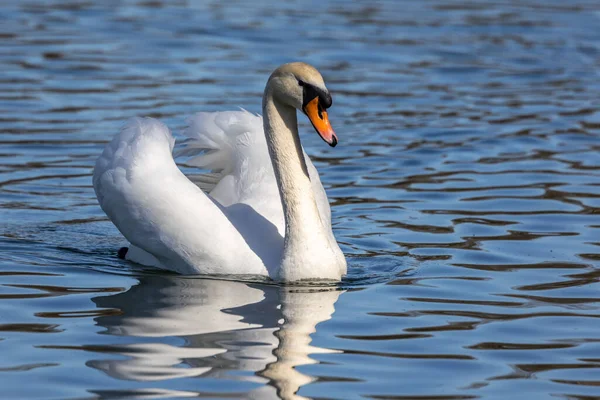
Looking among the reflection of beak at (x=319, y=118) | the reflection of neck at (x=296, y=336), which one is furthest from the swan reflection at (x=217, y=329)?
the reflection of beak at (x=319, y=118)

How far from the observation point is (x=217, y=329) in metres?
7.02

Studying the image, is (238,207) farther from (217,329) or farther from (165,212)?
(217,329)

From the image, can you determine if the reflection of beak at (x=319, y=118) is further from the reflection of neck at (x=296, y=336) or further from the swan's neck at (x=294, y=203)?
the reflection of neck at (x=296, y=336)

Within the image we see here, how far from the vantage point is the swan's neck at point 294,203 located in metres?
8.19

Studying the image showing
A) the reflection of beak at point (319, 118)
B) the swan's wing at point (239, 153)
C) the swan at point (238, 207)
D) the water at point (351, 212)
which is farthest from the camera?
the swan's wing at point (239, 153)

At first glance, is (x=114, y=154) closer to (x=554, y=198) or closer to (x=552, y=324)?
(x=552, y=324)

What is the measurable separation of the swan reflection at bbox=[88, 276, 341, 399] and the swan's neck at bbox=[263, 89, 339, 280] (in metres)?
0.18

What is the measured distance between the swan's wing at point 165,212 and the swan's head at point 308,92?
919 mm

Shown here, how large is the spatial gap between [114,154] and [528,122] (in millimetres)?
6520

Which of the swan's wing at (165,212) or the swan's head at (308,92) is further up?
the swan's head at (308,92)

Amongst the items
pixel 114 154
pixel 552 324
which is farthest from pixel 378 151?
pixel 552 324

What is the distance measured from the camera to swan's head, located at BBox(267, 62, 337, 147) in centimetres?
789

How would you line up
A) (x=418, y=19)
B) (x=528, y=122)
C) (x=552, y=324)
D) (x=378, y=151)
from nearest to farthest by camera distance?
(x=552, y=324) < (x=378, y=151) < (x=528, y=122) < (x=418, y=19)

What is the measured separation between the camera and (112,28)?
1970 cm
